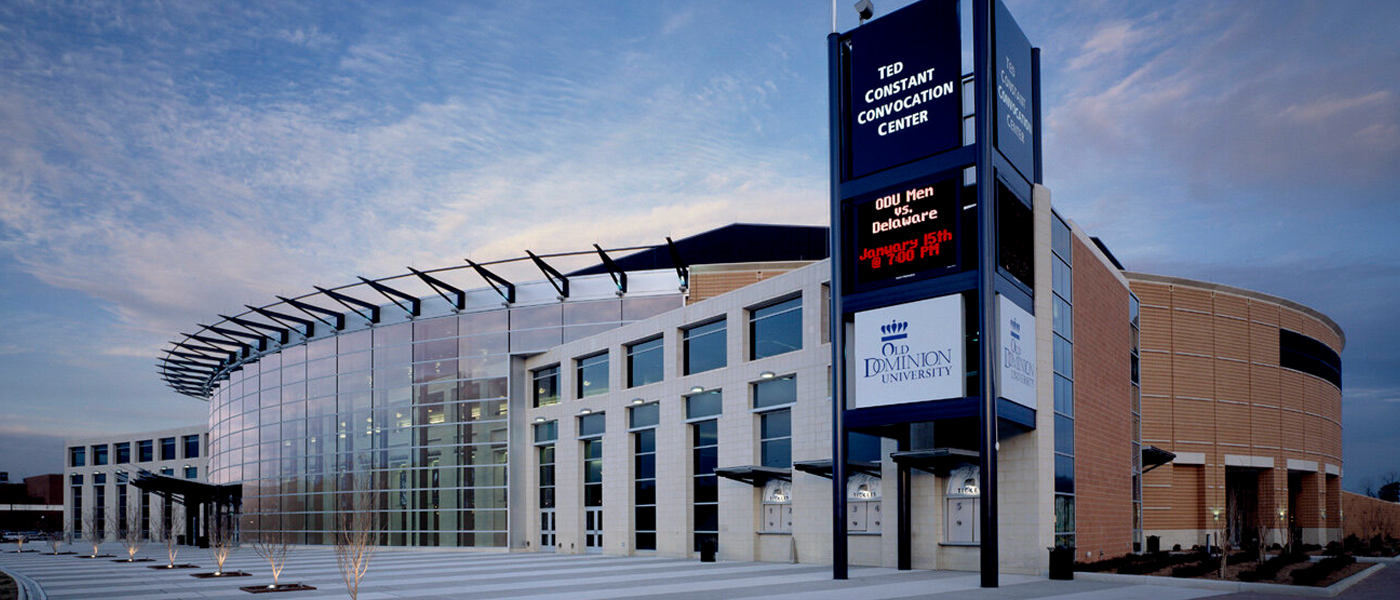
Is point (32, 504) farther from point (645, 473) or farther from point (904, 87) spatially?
point (904, 87)

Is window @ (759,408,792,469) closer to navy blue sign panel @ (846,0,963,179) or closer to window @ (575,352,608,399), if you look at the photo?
navy blue sign panel @ (846,0,963,179)

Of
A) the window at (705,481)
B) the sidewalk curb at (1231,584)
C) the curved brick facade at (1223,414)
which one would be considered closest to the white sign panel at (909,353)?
the sidewalk curb at (1231,584)

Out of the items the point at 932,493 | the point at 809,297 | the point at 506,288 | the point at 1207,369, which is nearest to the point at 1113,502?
the point at 932,493

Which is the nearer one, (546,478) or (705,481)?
(705,481)

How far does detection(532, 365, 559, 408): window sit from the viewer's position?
55688 mm

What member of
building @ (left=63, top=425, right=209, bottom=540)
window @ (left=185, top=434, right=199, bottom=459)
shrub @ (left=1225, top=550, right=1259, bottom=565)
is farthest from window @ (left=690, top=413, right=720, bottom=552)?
window @ (left=185, top=434, right=199, bottom=459)

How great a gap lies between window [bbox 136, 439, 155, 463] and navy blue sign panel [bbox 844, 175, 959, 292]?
116 metres

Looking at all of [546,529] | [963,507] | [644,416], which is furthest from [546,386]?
[963,507]

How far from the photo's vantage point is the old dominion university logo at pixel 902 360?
29031 mm

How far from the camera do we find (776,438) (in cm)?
3975

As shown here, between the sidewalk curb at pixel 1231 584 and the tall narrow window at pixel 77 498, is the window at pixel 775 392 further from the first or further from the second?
the tall narrow window at pixel 77 498

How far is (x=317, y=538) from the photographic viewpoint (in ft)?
210

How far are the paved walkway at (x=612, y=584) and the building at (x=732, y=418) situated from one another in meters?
3.15

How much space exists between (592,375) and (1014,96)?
27184 mm
